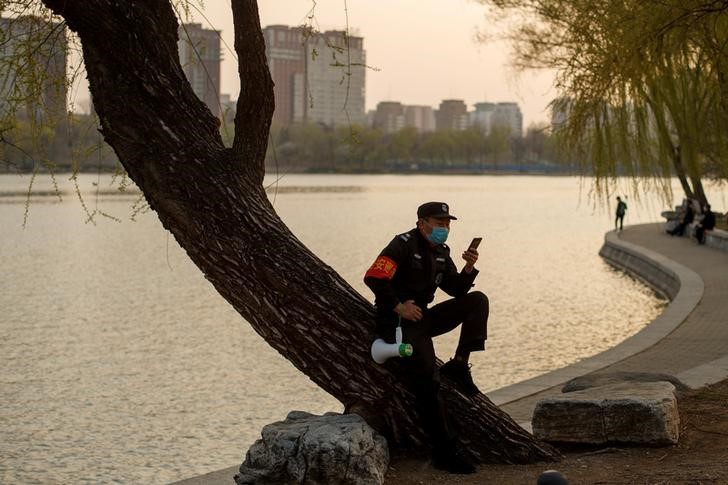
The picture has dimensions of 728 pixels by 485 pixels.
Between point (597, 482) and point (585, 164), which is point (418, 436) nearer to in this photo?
point (597, 482)

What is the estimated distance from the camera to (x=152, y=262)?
2902 centimetres

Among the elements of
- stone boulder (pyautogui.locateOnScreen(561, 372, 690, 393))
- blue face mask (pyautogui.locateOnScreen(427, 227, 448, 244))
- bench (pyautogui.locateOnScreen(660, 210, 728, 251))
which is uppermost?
blue face mask (pyautogui.locateOnScreen(427, 227, 448, 244))

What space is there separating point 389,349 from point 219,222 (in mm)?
1233

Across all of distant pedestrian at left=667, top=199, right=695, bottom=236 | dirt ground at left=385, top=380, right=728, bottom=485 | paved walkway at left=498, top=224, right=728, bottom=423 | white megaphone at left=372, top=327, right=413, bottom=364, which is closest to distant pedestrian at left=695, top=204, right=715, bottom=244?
distant pedestrian at left=667, top=199, right=695, bottom=236

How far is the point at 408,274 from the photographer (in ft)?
19.4

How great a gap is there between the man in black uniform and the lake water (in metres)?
2.27

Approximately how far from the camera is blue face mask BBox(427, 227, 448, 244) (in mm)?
5906

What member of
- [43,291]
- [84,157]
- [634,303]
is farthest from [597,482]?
[43,291]

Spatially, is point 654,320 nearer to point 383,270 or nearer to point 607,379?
point 607,379

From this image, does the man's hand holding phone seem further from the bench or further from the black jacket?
the bench

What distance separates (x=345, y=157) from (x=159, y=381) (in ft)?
471

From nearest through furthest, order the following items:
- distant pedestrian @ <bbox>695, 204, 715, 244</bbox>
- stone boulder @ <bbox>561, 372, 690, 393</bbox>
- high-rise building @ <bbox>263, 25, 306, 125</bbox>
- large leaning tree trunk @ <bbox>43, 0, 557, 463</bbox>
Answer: large leaning tree trunk @ <bbox>43, 0, 557, 463</bbox>
stone boulder @ <bbox>561, 372, 690, 393</bbox>
high-rise building @ <bbox>263, 25, 306, 125</bbox>
distant pedestrian @ <bbox>695, 204, 715, 244</bbox>

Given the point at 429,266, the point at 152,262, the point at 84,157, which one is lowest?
the point at 152,262

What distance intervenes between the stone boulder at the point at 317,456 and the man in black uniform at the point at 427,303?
0.40 m
